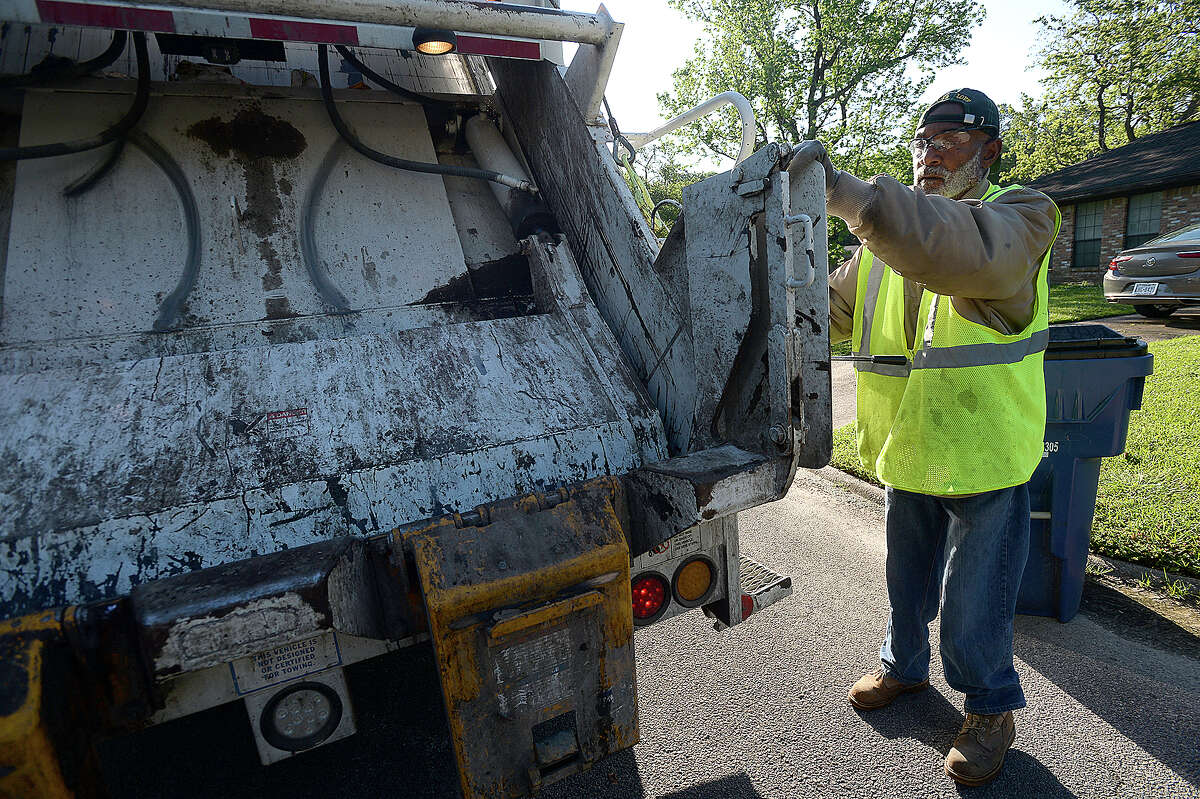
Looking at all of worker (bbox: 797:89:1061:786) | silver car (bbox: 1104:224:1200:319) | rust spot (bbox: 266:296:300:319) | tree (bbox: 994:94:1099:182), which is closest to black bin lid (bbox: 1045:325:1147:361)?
worker (bbox: 797:89:1061:786)

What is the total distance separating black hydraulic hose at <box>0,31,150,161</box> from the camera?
6.45 feet

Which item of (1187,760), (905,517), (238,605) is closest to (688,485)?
(238,605)

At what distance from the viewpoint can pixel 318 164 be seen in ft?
7.52

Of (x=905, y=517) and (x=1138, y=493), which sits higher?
(x=905, y=517)

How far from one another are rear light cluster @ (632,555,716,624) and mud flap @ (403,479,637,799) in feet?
1.10

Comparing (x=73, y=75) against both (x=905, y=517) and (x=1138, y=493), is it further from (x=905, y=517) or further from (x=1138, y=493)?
(x=1138, y=493)

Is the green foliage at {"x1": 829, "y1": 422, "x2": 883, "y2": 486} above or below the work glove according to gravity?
below

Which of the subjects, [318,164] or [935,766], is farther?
[318,164]

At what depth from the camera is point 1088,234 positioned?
1648 cm

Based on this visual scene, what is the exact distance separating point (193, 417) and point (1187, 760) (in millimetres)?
2797

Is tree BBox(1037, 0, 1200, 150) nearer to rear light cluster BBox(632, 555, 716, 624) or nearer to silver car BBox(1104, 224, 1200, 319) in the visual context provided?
silver car BBox(1104, 224, 1200, 319)

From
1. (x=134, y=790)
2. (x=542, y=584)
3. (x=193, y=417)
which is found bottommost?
(x=134, y=790)

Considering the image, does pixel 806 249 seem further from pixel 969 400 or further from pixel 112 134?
pixel 112 134

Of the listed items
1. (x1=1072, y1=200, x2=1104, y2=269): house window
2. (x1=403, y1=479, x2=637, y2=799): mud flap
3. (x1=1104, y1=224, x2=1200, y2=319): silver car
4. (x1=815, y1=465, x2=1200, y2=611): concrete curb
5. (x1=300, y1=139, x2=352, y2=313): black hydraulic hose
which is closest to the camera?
(x1=403, y1=479, x2=637, y2=799): mud flap
